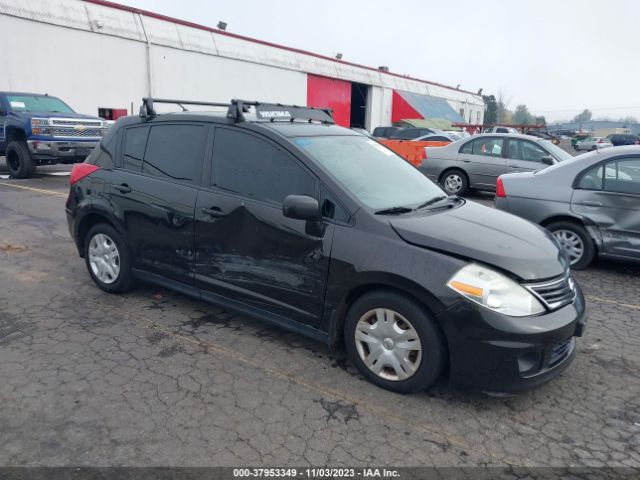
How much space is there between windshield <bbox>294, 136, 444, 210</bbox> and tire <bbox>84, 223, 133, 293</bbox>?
2.05 m

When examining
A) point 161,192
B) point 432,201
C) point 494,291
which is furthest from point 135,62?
point 494,291

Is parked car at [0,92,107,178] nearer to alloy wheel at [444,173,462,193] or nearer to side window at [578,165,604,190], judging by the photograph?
alloy wheel at [444,173,462,193]

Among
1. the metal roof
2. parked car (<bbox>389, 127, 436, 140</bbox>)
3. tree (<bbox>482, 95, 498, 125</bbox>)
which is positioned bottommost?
parked car (<bbox>389, 127, 436, 140</bbox>)

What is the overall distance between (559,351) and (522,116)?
146 m

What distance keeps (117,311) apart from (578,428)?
3.64m

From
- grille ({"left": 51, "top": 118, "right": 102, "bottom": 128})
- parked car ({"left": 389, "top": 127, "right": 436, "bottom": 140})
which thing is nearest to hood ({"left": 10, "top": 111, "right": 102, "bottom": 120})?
grille ({"left": 51, "top": 118, "right": 102, "bottom": 128})

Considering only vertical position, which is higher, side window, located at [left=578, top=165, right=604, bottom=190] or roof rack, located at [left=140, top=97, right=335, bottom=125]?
roof rack, located at [left=140, top=97, right=335, bottom=125]

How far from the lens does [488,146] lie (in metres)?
11.1

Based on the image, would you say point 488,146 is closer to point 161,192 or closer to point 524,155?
point 524,155

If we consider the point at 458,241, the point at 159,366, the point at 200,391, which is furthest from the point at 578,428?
the point at 159,366

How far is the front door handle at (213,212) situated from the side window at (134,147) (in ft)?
3.12

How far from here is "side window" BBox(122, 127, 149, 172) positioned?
4.51m

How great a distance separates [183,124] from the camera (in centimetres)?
428

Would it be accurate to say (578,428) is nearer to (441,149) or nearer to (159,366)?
(159,366)
